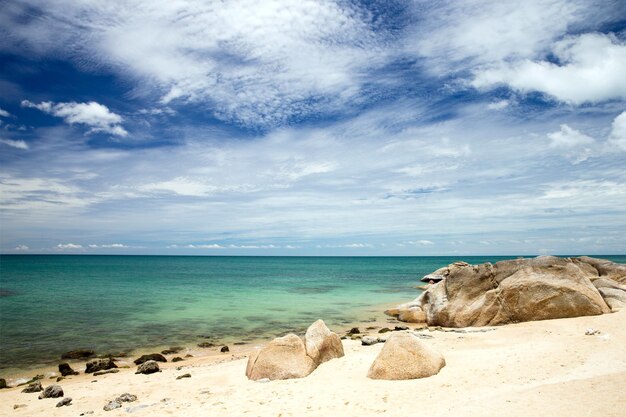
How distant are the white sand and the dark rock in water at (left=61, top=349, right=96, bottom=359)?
12.4ft

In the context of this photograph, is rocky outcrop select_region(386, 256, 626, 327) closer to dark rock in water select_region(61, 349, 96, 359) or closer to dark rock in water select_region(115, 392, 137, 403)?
dark rock in water select_region(115, 392, 137, 403)

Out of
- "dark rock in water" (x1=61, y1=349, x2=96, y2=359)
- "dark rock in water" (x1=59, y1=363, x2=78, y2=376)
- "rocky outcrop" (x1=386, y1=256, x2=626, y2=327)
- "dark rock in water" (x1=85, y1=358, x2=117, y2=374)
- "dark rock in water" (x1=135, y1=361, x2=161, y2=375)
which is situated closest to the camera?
"dark rock in water" (x1=135, y1=361, x2=161, y2=375)

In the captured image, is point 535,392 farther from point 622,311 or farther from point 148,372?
point 148,372

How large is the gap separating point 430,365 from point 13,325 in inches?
1074

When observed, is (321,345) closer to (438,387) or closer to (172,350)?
(438,387)

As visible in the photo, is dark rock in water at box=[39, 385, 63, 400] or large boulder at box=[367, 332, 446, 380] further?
dark rock in water at box=[39, 385, 63, 400]

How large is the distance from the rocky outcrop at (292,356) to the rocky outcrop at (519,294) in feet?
30.2

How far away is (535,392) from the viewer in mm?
8008

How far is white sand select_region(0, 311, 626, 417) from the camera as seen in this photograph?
7.73m

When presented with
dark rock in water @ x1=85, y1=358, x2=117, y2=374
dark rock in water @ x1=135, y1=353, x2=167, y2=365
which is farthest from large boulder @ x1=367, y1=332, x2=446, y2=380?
dark rock in water @ x1=85, y1=358, x2=117, y2=374

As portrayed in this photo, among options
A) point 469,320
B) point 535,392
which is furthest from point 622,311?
point 535,392

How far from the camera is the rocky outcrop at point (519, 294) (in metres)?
16.9

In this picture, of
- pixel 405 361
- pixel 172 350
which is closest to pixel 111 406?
pixel 405 361

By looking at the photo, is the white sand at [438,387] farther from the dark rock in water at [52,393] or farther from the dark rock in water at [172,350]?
the dark rock in water at [172,350]
